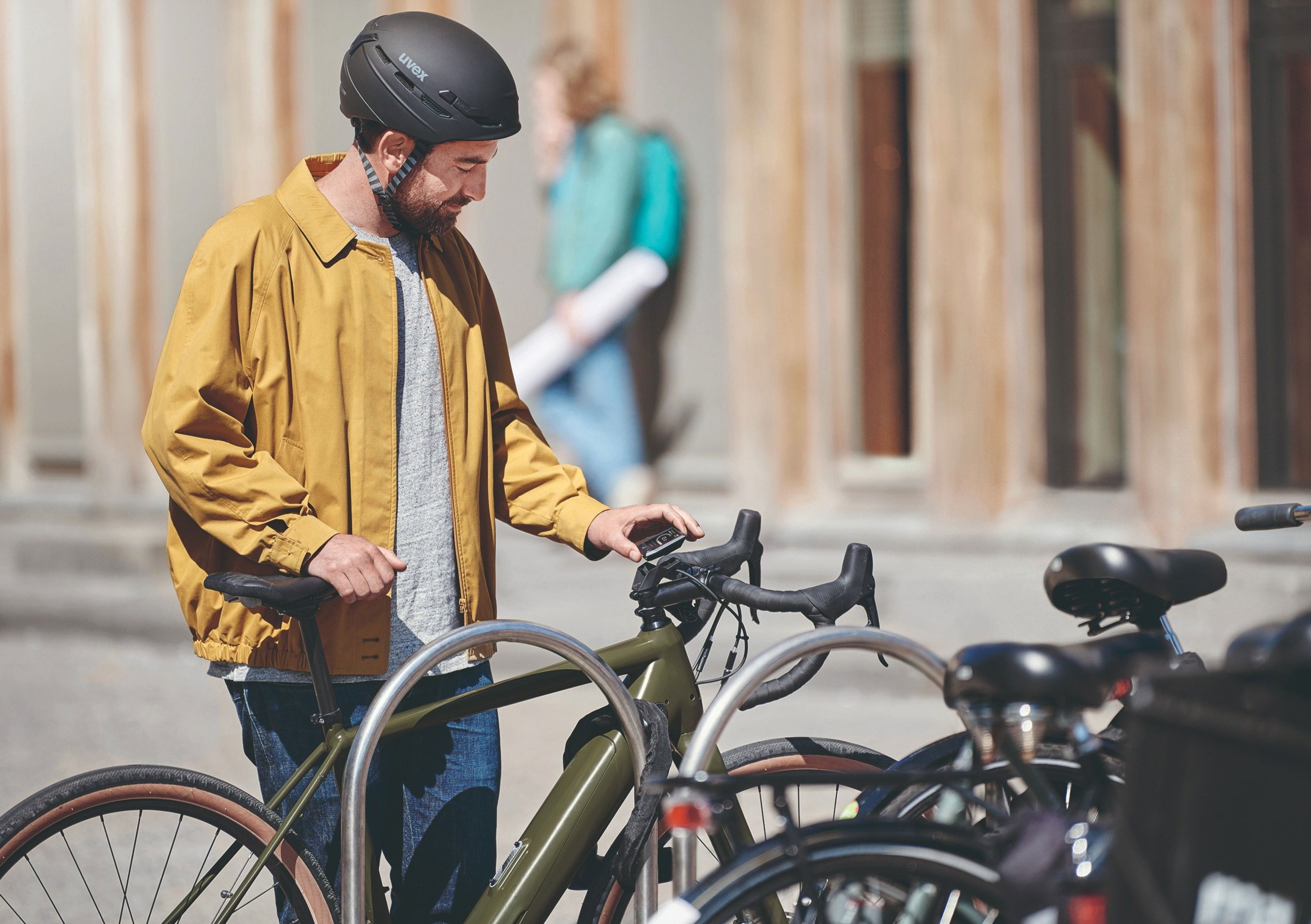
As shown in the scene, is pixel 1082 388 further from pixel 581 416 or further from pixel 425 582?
pixel 425 582

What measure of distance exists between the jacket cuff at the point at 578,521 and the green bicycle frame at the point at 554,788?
251mm

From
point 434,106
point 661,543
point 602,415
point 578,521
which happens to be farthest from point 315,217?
point 602,415

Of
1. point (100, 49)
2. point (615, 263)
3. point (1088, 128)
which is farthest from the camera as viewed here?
point (100, 49)

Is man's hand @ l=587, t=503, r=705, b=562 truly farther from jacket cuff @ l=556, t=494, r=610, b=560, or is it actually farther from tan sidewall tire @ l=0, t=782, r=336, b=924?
tan sidewall tire @ l=0, t=782, r=336, b=924

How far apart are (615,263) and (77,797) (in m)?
6.02

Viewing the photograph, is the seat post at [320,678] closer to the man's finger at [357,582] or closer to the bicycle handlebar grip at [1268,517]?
the man's finger at [357,582]

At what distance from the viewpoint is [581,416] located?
8.69 metres

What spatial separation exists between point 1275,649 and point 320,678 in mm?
1567

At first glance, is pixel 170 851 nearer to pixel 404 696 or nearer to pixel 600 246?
pixel 404 696

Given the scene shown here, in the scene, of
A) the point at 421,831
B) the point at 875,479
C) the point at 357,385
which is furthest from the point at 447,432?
the point at 875,479

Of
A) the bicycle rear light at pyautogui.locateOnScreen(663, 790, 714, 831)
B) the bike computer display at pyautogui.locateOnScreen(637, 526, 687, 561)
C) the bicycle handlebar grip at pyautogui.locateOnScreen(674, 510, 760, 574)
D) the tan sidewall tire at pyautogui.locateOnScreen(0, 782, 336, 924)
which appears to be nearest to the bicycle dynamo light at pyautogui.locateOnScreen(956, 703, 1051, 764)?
the bicycle rear light at pyautogui.locateOnScreen(663, 790, 714, 831)

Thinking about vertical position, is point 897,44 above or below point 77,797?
above

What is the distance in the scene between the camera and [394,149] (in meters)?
3.00

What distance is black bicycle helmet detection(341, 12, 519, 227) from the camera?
2.92 m
